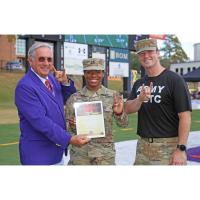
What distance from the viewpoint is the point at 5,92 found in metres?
25.0

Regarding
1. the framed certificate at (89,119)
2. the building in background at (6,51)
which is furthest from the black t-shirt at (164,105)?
the building in background at (6,51)

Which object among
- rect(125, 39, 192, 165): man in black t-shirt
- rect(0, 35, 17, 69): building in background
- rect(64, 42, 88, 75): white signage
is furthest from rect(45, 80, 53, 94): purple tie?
rect(0, 35, 17, 69): building in background

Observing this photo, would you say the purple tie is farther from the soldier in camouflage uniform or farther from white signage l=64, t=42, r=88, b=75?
white signage l=64, t=42, r=88, b=75

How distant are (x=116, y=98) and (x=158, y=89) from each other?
31cm

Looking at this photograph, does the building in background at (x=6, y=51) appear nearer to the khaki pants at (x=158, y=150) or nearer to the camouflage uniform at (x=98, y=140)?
the camouflage uniform at (x=98, y=140)

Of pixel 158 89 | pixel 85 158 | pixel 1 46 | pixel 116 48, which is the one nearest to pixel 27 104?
pixel 85 158

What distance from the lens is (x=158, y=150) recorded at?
2.78 m

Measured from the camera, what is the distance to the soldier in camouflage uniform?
2742 millimetres

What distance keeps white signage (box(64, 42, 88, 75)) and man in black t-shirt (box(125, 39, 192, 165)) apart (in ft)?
49.7

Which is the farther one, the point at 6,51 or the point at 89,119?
the point at 6,51

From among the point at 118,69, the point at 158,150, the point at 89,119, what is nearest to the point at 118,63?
the point at 118,69

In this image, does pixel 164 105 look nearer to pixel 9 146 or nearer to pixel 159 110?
pixel 159 110

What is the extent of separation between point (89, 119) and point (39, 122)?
0.39 meters

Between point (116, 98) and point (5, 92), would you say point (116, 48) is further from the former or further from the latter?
point (116, 98)
